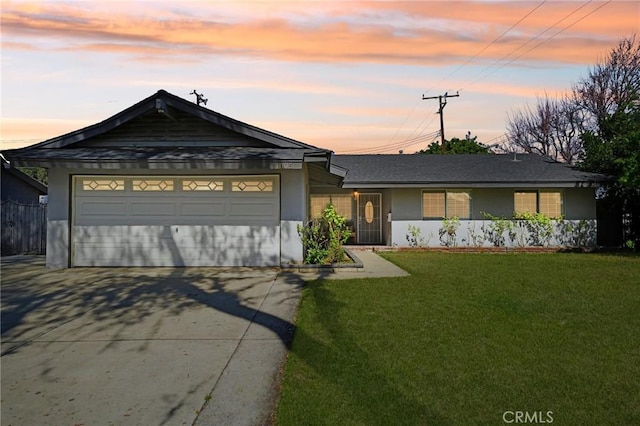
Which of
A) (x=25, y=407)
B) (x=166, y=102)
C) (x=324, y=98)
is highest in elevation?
(x=324, y=98)

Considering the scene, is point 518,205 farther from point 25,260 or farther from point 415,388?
point 25,260

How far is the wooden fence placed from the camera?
49.1 ft

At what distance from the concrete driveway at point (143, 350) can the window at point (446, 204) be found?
958 centimetres

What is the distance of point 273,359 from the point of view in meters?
4.62

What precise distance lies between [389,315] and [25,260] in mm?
11833

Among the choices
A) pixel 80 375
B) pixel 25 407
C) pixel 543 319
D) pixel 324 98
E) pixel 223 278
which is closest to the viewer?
pixel 25 407

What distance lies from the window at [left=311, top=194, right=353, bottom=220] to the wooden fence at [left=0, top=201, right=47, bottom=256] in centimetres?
1040

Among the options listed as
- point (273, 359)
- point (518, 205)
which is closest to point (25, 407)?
point (273, 359)

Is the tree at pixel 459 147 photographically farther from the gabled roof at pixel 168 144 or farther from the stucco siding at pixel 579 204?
the gabled roof at pixel 168 144

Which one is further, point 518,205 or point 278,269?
point 518,205

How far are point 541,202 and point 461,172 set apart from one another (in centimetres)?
326

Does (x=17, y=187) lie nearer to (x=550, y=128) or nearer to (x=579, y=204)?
(x=579, y=204)

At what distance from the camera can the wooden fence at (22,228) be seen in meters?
15.0

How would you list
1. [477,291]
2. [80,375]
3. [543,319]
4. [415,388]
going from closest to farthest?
[415,388] < [80,375] < [543,319] < [477,291]
